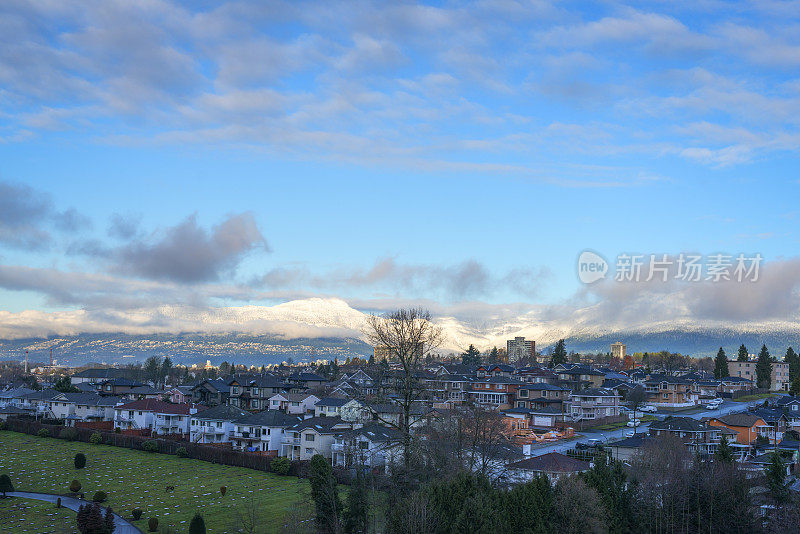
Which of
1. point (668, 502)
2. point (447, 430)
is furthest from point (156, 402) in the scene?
point (668, 502)

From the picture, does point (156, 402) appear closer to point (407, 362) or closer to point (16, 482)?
point (16, 482)

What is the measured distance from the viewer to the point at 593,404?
98.5 m

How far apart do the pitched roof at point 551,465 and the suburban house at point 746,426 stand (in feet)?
98.7

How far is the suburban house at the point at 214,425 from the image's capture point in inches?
Result: 3147

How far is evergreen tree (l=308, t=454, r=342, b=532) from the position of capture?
40.5 meters

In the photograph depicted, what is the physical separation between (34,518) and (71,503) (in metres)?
4.58

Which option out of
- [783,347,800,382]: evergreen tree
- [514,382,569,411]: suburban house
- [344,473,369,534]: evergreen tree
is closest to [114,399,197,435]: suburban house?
[514,382,569,411]: suburban house

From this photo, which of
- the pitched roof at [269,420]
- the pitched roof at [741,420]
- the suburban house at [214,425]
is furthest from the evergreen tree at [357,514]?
the pitched roof at [741,420]

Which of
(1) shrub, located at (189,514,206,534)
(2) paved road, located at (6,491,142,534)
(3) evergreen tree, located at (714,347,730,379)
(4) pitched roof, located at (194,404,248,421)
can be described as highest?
(3) evergreen tree, located at (714,347,730,379)

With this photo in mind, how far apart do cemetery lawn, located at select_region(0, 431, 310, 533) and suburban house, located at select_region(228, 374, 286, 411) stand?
31446 mm

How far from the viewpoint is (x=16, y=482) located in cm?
6038

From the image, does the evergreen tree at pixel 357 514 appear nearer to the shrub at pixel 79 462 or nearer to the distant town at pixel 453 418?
the distant town at pixel 453 418

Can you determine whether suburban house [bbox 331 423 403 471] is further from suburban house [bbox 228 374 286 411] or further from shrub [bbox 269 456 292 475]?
suburban house [bbox 228 374 286 411]

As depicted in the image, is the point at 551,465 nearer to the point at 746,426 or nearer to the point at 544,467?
the point at 544,467
